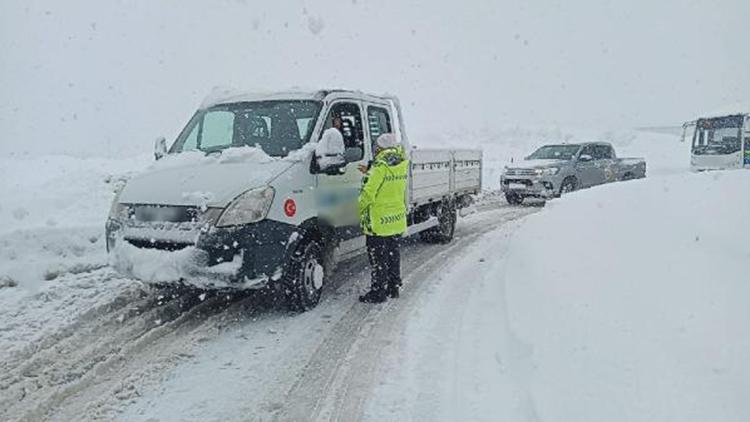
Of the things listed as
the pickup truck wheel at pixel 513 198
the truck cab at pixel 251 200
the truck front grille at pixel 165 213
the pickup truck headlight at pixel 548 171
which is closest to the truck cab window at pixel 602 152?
the pickup truck headlight at pixel 548 171

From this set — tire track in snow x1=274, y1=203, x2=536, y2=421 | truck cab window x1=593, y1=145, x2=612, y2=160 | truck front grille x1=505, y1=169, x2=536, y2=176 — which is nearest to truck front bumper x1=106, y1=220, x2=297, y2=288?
tire track in snow x1=274, y1=203, x2=536, y2=421

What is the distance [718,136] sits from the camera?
64.5ft

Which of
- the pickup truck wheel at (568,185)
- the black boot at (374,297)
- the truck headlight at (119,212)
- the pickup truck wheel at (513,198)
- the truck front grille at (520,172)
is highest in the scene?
the truck headlight at (119,212)

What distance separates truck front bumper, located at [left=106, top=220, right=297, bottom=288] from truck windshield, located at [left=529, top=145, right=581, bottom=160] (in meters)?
13.1

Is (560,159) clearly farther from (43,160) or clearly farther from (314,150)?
(43,160)

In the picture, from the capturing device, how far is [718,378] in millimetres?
3039

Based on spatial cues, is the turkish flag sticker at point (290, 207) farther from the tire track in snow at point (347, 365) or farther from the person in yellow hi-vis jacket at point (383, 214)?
the tire track in snow at point (347, 365)

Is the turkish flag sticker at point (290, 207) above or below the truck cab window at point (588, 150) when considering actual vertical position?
above

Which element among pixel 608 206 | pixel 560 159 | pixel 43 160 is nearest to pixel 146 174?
pixel 608 206

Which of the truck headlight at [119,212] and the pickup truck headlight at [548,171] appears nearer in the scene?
the truck headlight at [119,212]

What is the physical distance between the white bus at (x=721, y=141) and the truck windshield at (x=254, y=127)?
1733 centimetres

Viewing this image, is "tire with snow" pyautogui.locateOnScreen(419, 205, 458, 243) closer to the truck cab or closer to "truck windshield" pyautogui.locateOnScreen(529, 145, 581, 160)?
the truck cab

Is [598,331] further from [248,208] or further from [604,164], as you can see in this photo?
[604,164]

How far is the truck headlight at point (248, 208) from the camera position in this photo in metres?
5.11
